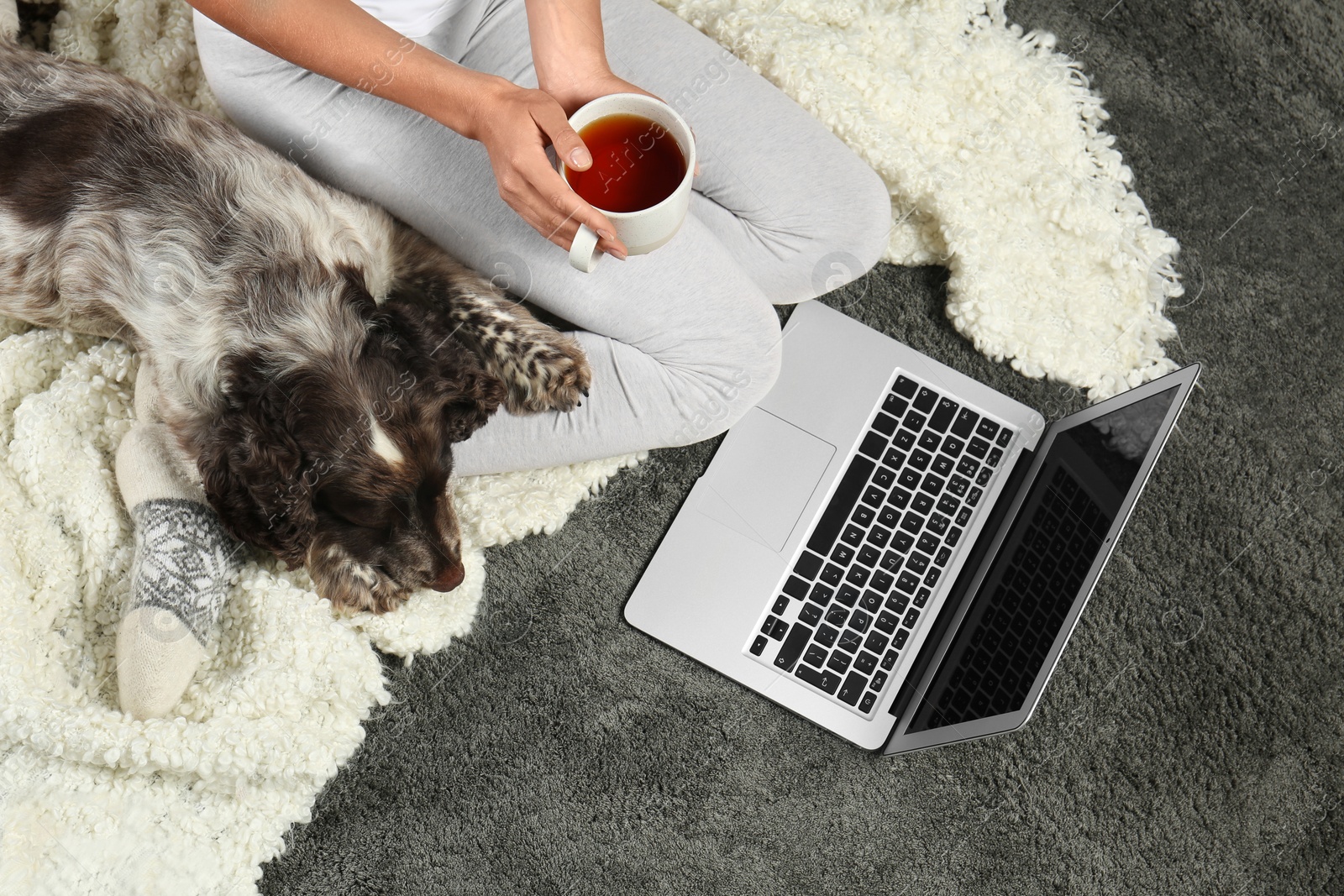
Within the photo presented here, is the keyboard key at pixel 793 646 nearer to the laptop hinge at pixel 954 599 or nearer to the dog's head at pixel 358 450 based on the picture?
the laptop hinge at pixel 954 599

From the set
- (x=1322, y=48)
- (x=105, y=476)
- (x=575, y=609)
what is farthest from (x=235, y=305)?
(x=1322, y=48)

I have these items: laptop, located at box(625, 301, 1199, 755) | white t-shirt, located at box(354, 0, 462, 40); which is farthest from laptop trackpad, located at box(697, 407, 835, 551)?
white t-shirt, located at box(354, 0, 462, 40)

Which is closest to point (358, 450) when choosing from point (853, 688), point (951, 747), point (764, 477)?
point (764, 477)

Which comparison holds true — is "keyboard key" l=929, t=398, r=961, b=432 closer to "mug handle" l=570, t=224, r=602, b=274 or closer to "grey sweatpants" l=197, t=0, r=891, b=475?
"grey sweatpants" l=197, t=0, r=891, b=475

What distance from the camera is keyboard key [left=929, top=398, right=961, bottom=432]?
164cm

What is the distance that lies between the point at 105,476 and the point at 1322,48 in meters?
2.75

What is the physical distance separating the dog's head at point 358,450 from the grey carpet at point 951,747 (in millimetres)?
380

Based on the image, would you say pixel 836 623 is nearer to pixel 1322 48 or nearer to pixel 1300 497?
pixel 1300 497

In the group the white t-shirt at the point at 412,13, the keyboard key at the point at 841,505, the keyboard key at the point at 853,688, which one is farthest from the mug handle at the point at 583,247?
the keyboard key at the point at 853,688

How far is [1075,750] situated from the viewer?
5.55 ft

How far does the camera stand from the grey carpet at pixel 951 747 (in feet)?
5.37

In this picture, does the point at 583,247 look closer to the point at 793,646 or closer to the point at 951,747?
the point at 793,646

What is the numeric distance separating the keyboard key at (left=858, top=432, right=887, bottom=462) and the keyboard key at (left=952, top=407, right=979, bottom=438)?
141 millimetres

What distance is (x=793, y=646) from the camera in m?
1.59
